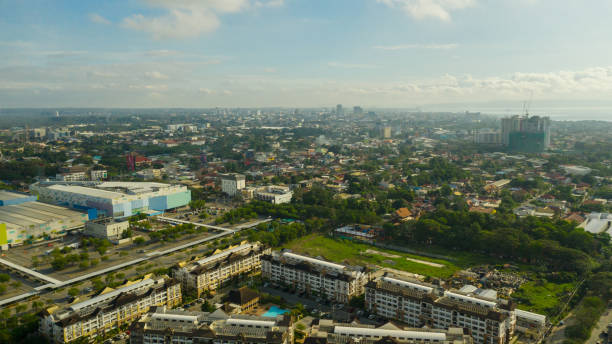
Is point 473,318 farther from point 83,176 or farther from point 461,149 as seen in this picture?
point 461,149

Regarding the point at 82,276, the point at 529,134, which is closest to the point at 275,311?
the point at 82,276

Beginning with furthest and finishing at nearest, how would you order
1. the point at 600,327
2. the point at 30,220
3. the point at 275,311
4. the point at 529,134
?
the point at 529,134 < the point at 30,220 < the point at 275,311 < the point at 600,327

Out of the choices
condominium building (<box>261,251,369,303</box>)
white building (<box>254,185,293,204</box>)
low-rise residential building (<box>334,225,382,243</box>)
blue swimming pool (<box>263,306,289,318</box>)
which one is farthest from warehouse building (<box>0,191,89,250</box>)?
blue swimming pool (<box>263,306,289,318</box>)

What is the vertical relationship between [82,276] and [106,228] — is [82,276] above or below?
below

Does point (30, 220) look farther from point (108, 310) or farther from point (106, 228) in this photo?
point (108, 310)

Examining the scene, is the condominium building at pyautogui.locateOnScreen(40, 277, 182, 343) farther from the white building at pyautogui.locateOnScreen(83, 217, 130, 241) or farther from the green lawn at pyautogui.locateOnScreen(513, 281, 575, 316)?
the green lawn at pyautogui.locateOnScreen(513, 281, 575, 316)

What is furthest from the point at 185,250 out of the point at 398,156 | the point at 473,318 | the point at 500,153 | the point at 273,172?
the point at 500,153

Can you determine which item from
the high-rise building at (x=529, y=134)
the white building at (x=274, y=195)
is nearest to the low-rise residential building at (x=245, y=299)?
the white building at (x=274, y=195)

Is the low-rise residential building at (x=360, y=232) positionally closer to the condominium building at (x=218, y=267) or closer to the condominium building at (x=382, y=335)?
the condominium building at (x=218, y=267)
